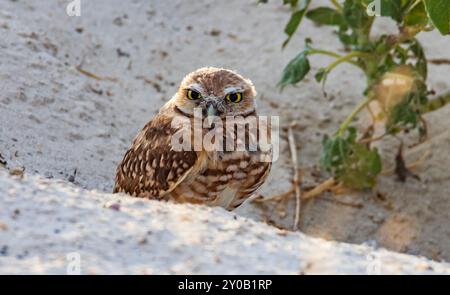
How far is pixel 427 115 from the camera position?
6.72 m

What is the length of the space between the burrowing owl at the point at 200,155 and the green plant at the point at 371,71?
115cm

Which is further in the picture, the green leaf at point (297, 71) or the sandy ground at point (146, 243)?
the green leaf at point (297, 71)

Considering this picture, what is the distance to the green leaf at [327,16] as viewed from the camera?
5.90 metres

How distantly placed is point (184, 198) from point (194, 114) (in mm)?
407

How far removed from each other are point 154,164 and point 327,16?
208 cm

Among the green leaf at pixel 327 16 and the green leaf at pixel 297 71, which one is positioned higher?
the green leaf at pixel 327 16

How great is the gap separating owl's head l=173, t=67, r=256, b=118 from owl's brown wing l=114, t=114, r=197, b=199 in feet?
0.48

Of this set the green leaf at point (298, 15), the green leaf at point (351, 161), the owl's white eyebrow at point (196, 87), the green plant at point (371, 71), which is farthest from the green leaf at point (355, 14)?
the owl's white eyebrow at point (196, 87)

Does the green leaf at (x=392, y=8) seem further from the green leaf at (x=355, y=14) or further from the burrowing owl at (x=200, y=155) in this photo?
the burrowing owl at (x=200, y=155)

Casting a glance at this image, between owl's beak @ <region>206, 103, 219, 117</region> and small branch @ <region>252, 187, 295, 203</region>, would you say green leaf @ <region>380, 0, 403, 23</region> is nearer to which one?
owl's beak @ <region>206, 103, 219, 117</region>

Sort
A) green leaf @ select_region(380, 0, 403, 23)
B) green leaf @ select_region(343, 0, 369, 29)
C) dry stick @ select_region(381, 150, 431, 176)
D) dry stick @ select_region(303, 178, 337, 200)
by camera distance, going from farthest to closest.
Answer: dry stick @ select_region(381, 150, 431, 176)
dry stick @ select_region(303, 178, 337, 200)
green leaf @ select_region(343, 0, 369, 29)
green leaf @ select_region(380, 0, 403, 23)

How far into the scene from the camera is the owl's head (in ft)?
14.4

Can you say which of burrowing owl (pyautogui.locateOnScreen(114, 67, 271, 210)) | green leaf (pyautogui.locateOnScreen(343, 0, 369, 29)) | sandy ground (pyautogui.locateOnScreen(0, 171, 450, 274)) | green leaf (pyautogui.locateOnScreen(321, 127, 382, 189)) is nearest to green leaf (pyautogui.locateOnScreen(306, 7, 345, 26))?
green leaf (pyautogui.locateOnScreen(343, 0, 369, 29))
